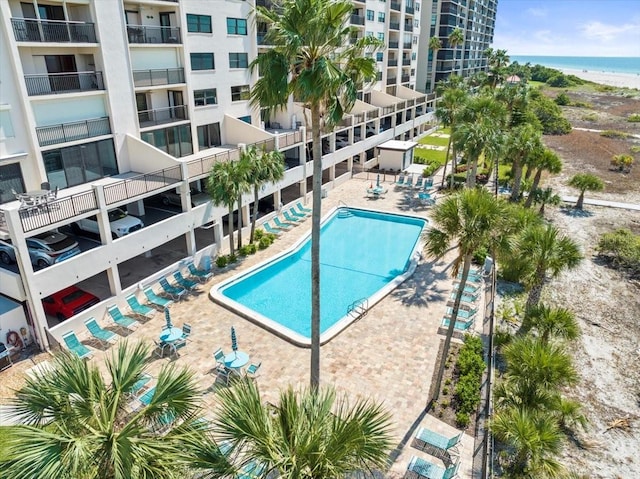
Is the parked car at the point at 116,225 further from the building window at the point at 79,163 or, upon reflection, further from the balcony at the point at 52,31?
the balcony at the point at 52,31

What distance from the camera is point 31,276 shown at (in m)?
17.2

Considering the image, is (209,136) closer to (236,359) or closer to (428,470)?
(236,359)

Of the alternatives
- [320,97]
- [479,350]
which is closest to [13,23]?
[320,97]

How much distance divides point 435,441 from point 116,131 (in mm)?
21817

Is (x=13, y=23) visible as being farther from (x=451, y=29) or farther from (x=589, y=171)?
(x=451, y=29)

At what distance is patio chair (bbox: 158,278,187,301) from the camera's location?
22359 millimetres

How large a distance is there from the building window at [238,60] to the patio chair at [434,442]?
26.5 meters

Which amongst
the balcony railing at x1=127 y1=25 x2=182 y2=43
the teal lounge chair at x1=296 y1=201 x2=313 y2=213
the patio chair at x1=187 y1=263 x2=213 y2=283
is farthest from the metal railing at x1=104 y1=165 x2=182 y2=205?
the teal lounge chair at x1=296 y1=201 x2=313 y2=213

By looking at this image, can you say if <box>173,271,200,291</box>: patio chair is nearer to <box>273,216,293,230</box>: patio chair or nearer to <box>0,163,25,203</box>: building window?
<box>0,163,25,203</box>: building window

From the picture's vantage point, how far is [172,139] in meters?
27.5

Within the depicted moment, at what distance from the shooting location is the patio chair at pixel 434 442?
43.5 feet

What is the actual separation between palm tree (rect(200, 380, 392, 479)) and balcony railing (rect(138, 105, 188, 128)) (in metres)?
22.1

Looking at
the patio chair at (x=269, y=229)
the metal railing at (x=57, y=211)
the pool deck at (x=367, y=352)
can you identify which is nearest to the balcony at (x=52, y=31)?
the metal railing at (x=57, y=211)

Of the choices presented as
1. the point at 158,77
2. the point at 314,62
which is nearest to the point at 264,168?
the point at 158,77
